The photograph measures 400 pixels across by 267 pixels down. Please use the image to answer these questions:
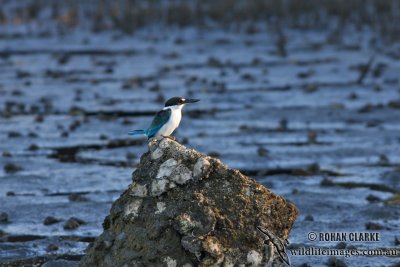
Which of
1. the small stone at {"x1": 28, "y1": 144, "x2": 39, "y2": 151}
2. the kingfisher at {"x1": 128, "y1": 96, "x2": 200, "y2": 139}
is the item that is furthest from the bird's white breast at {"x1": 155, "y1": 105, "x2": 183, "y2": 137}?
the small stone at {"x1": 28, "y1": 144, "x2": 39, "y2": 151}

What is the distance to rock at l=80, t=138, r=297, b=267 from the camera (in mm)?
7227

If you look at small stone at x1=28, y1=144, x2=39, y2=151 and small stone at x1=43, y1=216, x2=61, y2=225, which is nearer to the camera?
small stone at x1=43, y1=216, x2=61, y2=225

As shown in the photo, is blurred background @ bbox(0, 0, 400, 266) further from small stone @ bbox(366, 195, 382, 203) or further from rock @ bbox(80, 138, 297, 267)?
rock @ bbox(80, 138, 297, 267)

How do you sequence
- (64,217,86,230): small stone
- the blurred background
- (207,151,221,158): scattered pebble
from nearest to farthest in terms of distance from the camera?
(64,217,86,230): small stone < the blurred background < (207,151,221,158): scattered pebble

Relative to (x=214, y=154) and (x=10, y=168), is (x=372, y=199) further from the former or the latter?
(x=10, y=168)

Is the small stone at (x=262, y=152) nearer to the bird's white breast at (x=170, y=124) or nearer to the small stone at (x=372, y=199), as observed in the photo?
the small stone at (x=372, y=199)

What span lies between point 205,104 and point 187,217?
1246 centimetres

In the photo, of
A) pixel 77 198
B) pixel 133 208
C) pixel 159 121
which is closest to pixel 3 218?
pixel 77 198

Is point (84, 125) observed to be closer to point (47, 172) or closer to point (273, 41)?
point (47, 172)

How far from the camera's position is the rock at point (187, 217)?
723 cm

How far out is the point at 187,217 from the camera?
7242mm

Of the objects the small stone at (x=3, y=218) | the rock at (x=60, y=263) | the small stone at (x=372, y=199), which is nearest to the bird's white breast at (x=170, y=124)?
the rock at (x=60, y=263)

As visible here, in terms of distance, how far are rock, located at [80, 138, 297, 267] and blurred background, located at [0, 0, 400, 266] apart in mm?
2311

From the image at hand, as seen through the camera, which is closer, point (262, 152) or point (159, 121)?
point (159, 121)
